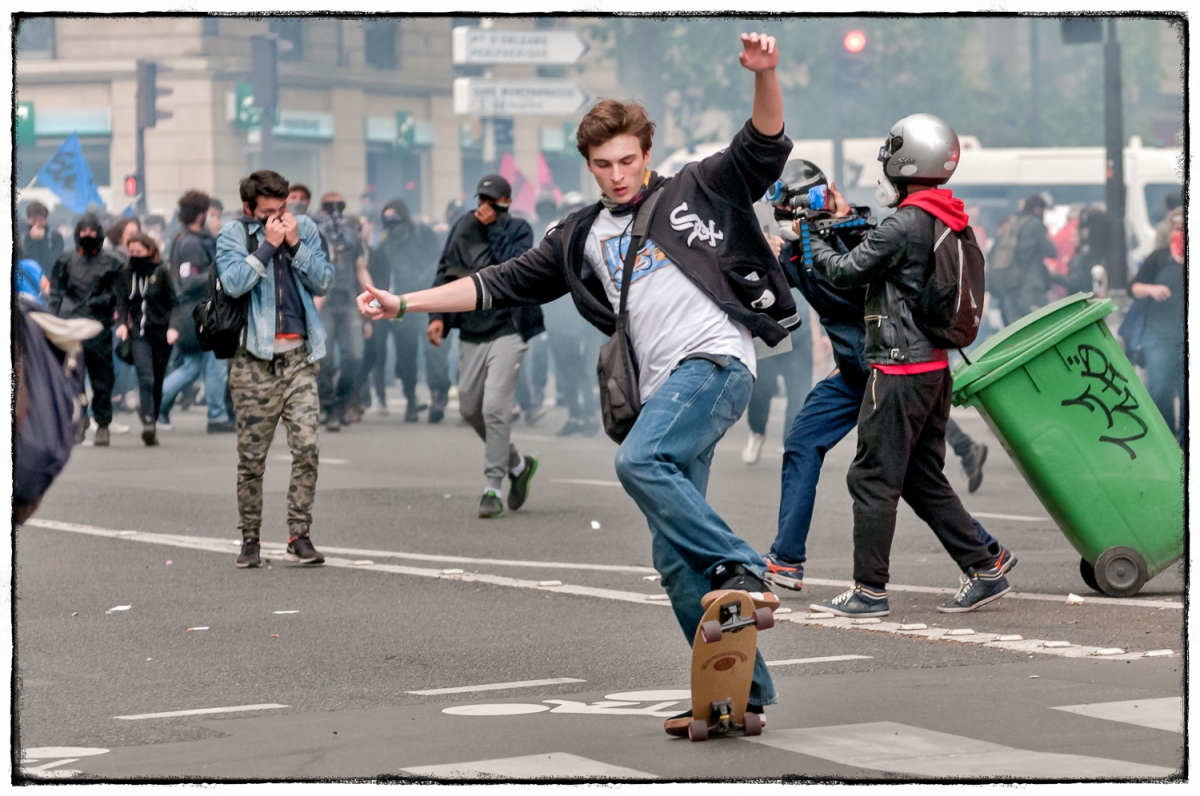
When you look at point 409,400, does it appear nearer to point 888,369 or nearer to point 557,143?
point 888,369

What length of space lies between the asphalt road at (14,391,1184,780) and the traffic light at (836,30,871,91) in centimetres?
1154

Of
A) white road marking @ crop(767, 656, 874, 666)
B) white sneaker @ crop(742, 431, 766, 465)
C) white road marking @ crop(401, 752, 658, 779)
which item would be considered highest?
white sneaker @ crop(742, 431, 766, 465)

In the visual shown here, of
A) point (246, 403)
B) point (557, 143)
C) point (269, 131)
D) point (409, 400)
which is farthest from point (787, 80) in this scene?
point (246, 403)

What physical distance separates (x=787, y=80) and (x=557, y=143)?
8381mm

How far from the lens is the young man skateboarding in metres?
5.19

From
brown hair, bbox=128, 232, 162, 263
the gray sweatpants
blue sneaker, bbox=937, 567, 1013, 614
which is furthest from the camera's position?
brown hair, bbox=128, 232, 162, 263

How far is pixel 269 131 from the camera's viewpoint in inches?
1254

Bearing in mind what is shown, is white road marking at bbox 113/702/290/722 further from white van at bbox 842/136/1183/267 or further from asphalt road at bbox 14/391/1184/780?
white van at bbox 842/136/1183/267

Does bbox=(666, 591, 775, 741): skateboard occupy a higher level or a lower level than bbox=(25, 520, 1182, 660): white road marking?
higher

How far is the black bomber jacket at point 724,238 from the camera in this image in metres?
5.35

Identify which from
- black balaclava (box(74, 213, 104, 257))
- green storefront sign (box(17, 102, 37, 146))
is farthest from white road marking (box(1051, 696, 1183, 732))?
green storefront sign (box(17, 102, 37, 146))

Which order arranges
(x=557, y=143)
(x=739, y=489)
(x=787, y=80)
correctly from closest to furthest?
(x=739, y=489) → (x=787, y=80) → (x=557, y=143)

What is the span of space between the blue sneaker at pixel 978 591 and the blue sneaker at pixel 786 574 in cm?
67

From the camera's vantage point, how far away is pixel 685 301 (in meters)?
5.40
